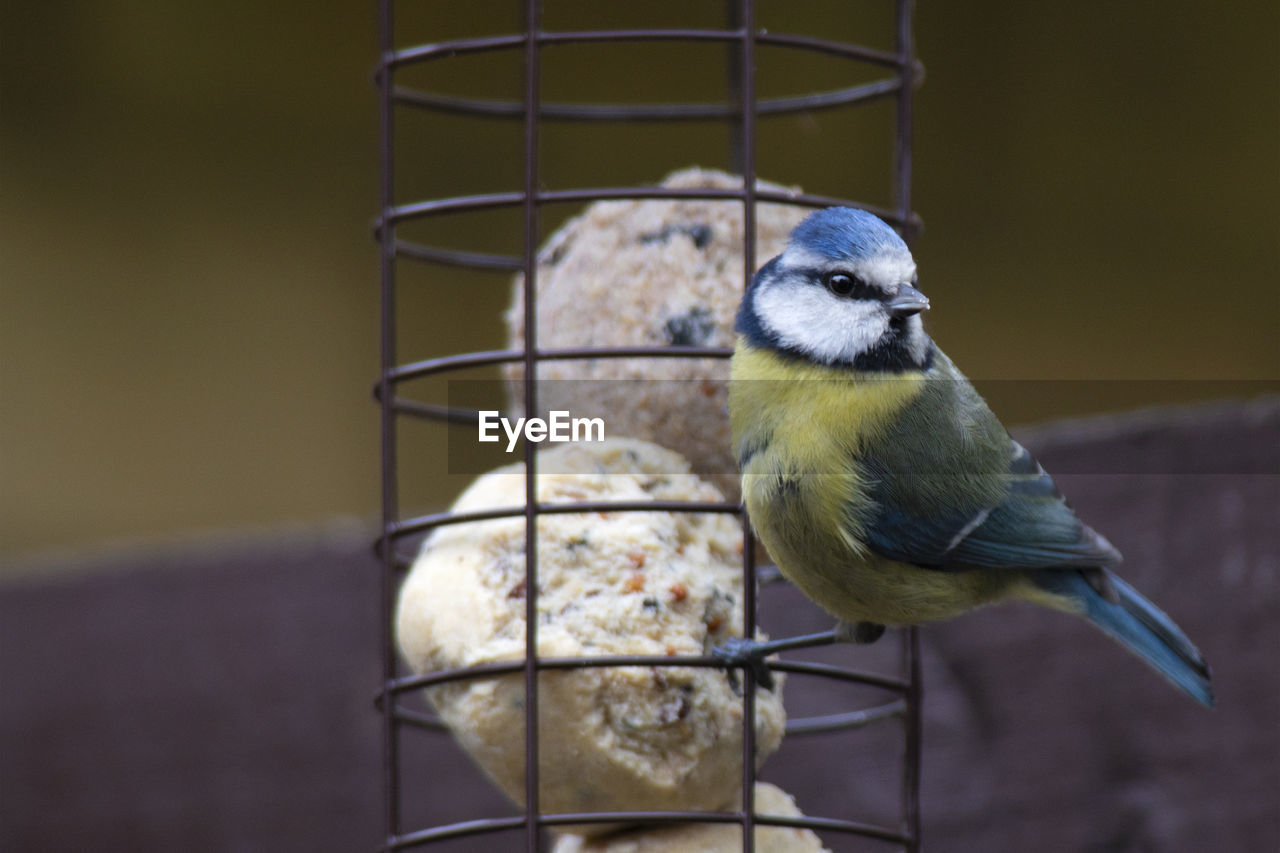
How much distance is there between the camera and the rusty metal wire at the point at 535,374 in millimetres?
1675

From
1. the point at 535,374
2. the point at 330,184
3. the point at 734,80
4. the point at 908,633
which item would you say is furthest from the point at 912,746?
the point at 330,184

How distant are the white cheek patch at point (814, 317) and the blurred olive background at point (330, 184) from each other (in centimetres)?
155

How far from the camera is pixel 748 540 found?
1.79m

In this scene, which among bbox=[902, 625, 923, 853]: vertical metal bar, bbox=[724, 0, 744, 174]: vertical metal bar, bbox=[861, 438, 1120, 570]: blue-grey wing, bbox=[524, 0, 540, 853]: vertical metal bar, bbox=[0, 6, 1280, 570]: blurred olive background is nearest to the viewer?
bbox=[524, 0, 540, 853]: vertical metal bar

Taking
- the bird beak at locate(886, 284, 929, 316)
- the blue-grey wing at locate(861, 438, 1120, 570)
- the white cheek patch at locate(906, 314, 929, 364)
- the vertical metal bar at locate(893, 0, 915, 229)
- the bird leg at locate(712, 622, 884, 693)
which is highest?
the vertical metal bar at locate(893, 0, 915, 229)

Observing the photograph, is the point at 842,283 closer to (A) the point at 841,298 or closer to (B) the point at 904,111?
(A) the point at 841,298

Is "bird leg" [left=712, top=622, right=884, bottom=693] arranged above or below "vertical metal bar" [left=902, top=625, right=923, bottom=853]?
above

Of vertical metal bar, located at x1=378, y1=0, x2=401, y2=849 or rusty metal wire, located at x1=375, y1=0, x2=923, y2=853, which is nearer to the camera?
rusty metal wire, located at x1=375, y1=0, x2=923, y2=853

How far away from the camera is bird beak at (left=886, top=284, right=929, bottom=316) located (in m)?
1.66

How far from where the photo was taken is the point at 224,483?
11.7 feet

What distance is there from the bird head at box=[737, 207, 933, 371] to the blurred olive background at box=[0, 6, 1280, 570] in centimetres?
153

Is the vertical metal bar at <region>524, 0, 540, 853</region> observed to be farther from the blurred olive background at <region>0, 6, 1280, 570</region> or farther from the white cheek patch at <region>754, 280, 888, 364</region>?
the blurred olive background at <region>0, 6, 1280, 570</region>

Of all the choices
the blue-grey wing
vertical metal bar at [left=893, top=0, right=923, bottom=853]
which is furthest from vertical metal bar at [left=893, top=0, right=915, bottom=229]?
the blue-grey wing

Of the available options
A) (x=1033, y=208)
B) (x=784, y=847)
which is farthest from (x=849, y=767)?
(x=1033, y=208)
